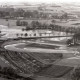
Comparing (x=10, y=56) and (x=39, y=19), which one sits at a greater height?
(x=39, y=19)

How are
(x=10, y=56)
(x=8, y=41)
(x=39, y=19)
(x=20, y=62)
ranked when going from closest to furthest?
1. (x=20, y=62)
2. (x=10, y=56)
3. (x=8, y=41)
4. (x=39, y=19)

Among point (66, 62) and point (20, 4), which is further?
point (20, 4)

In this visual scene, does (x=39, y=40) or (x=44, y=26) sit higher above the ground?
(x=44, y=26)

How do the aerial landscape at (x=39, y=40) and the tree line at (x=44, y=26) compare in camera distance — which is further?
the tree line at (x=44, y=26)

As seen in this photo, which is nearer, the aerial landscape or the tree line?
the aerial landscape

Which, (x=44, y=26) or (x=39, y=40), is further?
(x=44, y=26)

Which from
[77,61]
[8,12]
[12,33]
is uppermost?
[8,12]

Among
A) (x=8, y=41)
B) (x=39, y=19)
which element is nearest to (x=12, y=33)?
(x=8, y=41)

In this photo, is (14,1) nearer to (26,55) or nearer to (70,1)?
(70,1)
